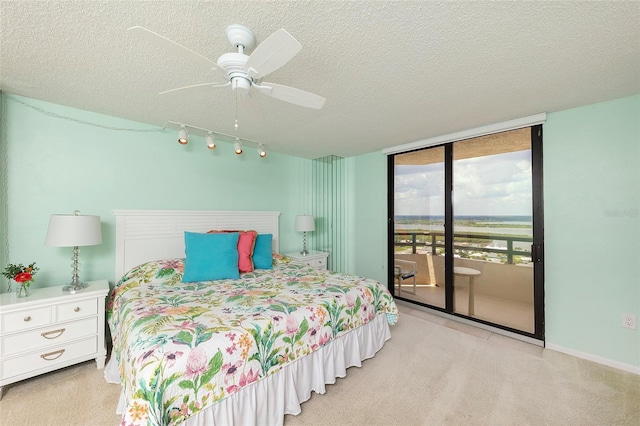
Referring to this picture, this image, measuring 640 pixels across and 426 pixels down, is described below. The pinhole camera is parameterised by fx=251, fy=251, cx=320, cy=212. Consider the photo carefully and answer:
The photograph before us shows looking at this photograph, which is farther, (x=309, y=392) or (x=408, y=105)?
(x=408, y=105)

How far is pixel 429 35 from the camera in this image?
1422 millimetres

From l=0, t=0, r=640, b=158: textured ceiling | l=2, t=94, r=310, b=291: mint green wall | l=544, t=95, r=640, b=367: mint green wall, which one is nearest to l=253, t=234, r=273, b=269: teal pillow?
l=2, t=94, r=310, b=291: mint green wall

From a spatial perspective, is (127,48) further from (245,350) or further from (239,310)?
(245,350)

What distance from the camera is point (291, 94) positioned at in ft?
5.12

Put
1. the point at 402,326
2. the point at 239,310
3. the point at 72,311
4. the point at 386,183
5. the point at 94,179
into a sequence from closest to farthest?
the point at 239,310
the point at 72,311
the point at 94,179
the point at 402,326
the point at 386,183

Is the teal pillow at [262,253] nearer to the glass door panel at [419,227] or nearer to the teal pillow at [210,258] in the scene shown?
the teal pillow at [210,258]

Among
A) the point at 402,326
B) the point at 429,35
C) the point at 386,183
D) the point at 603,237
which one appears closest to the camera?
the point at 429,35

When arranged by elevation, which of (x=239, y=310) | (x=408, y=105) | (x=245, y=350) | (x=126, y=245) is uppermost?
(x=408, y=105)

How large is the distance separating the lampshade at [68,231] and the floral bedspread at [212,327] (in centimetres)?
57

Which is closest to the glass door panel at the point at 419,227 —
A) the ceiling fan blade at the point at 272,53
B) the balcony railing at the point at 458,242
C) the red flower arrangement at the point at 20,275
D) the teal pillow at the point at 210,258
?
the balcony railing at the point at 458,242

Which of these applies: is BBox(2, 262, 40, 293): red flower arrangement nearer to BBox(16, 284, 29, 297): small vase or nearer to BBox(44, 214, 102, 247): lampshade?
BBox(16, 284, 29, 297): small vase

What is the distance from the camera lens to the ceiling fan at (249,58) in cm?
109

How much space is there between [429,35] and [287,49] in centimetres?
85

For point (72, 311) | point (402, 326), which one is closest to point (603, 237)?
point (402, 326)
